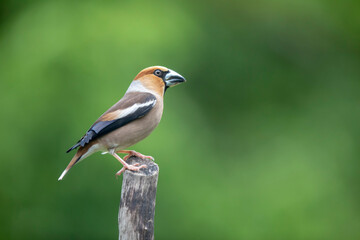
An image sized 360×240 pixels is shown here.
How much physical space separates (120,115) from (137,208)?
839 millimetres

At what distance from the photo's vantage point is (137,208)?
4.18 m

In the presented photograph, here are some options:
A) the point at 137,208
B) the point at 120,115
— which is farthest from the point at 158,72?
the point at 137,208

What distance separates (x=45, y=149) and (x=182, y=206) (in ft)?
6.78

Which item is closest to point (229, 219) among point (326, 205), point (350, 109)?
point (326, 205)

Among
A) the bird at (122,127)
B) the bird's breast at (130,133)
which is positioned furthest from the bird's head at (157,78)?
the bird's breast at (130,133)

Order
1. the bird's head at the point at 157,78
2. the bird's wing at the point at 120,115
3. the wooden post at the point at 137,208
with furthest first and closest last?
the bird's head at the point at 157,78, the bird's wing at the point at 120,115, the wooden post at the point at 137,208

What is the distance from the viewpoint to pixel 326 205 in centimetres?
809

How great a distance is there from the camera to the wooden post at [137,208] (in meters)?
4.18

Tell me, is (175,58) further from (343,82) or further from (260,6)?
(343,82)

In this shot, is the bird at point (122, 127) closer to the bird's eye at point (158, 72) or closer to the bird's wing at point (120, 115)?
the bird's wing at point (120, 115)

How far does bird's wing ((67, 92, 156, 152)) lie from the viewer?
440cm

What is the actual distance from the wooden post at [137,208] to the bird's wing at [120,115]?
48 centimetres

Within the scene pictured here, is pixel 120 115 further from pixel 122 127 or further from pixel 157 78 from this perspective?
pixel 157 78

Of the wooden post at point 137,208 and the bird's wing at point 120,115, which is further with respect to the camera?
the bird's wing at point 120,115
